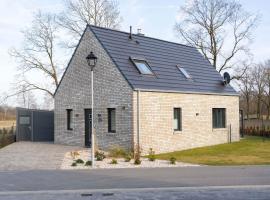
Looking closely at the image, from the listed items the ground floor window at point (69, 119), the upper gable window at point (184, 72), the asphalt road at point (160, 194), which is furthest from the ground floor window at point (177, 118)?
the asphalt road at point (160, 194)

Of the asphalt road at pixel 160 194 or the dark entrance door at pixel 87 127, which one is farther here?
the dark entrance door at pixel 87 127

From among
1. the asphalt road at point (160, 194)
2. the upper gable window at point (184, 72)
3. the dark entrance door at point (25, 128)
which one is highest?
the upper gable window at point (184, 72)

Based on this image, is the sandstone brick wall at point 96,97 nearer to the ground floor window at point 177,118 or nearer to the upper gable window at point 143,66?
the upper gable window at point 143,66

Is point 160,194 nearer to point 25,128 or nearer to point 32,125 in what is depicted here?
point 32,125

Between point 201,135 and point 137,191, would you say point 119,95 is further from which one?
point 137,191

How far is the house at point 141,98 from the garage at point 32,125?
14.1ft

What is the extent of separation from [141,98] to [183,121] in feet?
12.2

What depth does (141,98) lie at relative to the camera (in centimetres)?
2012

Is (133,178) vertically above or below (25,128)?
below

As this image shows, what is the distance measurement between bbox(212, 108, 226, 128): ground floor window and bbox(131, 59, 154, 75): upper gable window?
5857 millimetres

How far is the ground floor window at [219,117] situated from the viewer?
85.4ft

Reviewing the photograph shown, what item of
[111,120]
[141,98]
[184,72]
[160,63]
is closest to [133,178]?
[141,98]

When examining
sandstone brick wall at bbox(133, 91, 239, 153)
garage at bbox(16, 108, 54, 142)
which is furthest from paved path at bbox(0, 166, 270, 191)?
garage at bbox(16, 108, 54, 142)

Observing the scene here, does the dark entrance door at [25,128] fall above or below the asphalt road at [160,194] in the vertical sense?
above
